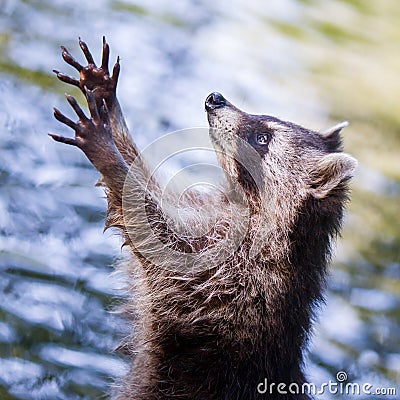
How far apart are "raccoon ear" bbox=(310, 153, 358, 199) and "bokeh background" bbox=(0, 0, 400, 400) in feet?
3.56

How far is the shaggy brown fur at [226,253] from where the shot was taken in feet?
17.1

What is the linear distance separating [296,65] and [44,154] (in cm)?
323

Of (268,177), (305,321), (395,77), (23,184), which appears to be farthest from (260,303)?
(395,77)

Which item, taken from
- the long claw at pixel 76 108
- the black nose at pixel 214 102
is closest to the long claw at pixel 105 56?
the long claw at pixel 76 108

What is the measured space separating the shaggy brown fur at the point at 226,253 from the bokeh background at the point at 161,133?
669 mm

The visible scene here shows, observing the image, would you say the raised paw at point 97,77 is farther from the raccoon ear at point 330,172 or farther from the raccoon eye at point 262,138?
the raccoon ear at point 330,172

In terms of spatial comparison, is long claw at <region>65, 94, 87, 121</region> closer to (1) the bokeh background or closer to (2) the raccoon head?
(2) the raccoon head

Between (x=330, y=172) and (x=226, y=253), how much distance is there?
0.73 m

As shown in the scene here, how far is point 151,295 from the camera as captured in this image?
17.6 feet

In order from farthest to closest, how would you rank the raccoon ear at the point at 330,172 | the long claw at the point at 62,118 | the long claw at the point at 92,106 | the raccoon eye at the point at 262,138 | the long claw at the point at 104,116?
the raccoon eye at the point at 262,138, the raccoon ear at the point at 330,172, the long claw at the point at 104,116, the long claw at the point at 92,106, the long claw at the point at 62,118

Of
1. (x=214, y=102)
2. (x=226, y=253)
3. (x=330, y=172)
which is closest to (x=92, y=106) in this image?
(x=214, y=102)

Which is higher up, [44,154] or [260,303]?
[44,154]

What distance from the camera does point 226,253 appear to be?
5.46m

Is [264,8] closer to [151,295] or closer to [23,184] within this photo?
[23,184]
